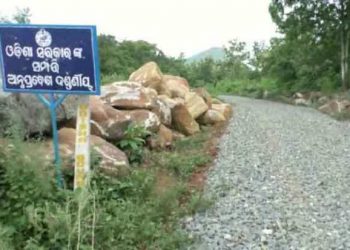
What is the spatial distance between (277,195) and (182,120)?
3.55m

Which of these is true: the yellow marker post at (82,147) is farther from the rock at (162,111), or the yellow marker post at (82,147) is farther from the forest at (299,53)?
the forest at (299,53)

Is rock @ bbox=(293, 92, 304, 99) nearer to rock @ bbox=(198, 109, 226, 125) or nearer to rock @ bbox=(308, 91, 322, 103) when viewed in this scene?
rock @ bbox=(308, 91, 322, 103)

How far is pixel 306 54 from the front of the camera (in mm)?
21125

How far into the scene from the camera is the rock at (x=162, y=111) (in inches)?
298

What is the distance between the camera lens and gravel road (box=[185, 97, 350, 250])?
4105mm

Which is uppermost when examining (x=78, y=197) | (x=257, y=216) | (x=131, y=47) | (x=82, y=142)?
(x=131, y=47)

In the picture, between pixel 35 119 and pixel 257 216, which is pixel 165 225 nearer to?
pixel 257 216

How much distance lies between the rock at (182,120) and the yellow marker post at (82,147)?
426 centimetres

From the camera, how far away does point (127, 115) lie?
651cm

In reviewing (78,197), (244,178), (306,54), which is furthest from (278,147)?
(306,54)

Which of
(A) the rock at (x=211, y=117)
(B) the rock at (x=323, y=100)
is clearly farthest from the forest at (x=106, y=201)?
(B) the rock at (x=323, y=100)

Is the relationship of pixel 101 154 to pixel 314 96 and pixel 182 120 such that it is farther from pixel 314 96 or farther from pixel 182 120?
pixel 314 96

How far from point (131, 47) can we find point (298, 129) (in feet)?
66.5

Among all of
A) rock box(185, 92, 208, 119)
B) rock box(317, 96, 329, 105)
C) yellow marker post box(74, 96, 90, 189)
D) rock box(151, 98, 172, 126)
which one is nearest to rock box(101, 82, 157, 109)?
rock box(151, 98, 172, 126)
